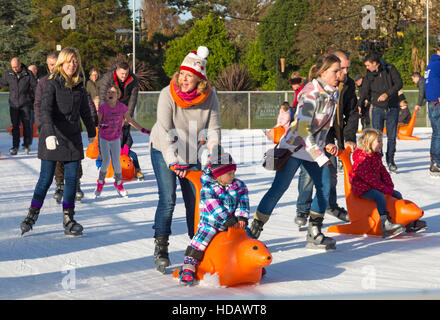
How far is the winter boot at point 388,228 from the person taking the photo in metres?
6.43

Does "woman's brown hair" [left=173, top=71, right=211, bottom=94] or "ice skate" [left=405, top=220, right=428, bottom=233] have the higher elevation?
"woman's brown hair" [left=173, top=71, right=211, bottom=94]

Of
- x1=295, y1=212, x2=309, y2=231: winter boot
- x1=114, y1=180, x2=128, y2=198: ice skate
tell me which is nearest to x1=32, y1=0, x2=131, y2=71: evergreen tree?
x1=114, y1=180, x2=128, y2=198: ice skate

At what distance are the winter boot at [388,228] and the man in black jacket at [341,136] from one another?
2.21ft

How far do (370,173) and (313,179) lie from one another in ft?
3.06

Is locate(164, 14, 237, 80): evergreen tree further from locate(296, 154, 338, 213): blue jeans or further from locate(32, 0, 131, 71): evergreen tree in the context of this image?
locate(296, 154, 338, 213): blue jeans

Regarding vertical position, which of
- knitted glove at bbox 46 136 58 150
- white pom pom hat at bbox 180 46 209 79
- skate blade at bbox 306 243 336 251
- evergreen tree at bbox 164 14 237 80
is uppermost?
evergreen tree at bbox 164 14 237 80

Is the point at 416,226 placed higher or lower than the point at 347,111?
lower

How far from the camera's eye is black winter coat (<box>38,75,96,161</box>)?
6.45 meters

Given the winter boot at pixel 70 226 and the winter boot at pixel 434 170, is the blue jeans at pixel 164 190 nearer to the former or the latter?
the winter boot at pixel 70 226

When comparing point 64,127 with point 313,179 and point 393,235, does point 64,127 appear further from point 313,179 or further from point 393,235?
point 393,235

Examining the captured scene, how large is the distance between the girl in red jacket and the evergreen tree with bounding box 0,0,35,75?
40.0 meters

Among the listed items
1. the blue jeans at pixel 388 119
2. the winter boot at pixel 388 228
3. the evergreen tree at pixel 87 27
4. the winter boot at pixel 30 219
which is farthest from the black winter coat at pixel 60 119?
the evergreen tree at pixel 87 27

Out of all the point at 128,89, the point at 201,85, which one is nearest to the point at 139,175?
the point at 128,89

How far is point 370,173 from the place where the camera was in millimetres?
6762
